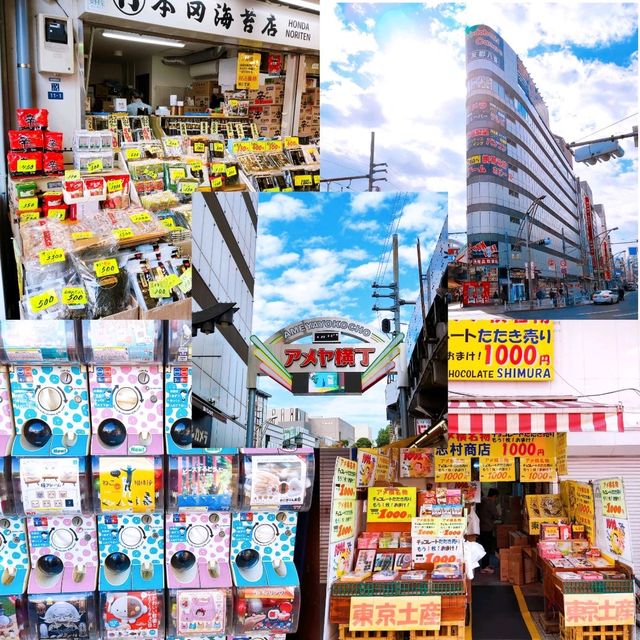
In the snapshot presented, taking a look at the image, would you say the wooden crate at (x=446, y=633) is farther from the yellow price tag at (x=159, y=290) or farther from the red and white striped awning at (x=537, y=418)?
the yellow price tag at (x=159, y=290)

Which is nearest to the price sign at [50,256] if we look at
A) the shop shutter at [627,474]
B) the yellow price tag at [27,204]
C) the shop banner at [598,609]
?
the yellow price tag at [27,204]

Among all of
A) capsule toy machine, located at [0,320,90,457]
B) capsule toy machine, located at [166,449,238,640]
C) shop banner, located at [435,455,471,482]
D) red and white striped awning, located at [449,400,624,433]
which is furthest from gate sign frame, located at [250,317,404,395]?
shop banner, located at [435,455,471,482]

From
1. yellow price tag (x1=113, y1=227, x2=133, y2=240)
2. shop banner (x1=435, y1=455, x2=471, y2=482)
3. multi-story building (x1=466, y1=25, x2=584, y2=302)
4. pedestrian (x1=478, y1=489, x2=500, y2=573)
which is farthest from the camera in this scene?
pedestrian (x1=478, y1=489, x2=500, y2=573)

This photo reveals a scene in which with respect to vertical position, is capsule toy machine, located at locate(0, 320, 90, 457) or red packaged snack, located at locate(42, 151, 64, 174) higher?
red packaged snack, located at locate(42, 151, 64, 174)

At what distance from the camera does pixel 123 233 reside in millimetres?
3760

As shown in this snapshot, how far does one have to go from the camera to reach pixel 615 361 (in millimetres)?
5242

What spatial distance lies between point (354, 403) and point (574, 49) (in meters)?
2.46

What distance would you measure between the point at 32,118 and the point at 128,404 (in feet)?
4.28

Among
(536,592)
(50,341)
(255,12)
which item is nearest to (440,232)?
(255,12)

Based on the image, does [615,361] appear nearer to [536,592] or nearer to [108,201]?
[536,592]

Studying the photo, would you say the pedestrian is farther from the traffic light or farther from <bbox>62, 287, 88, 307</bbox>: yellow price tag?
<bbox>62, 287, 88, 307</bbox>: yellow price tag

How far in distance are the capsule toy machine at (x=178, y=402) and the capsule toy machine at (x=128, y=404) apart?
32 mm

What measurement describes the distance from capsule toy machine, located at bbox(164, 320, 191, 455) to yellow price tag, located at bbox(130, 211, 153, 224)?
571mm

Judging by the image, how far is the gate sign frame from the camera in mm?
3795
